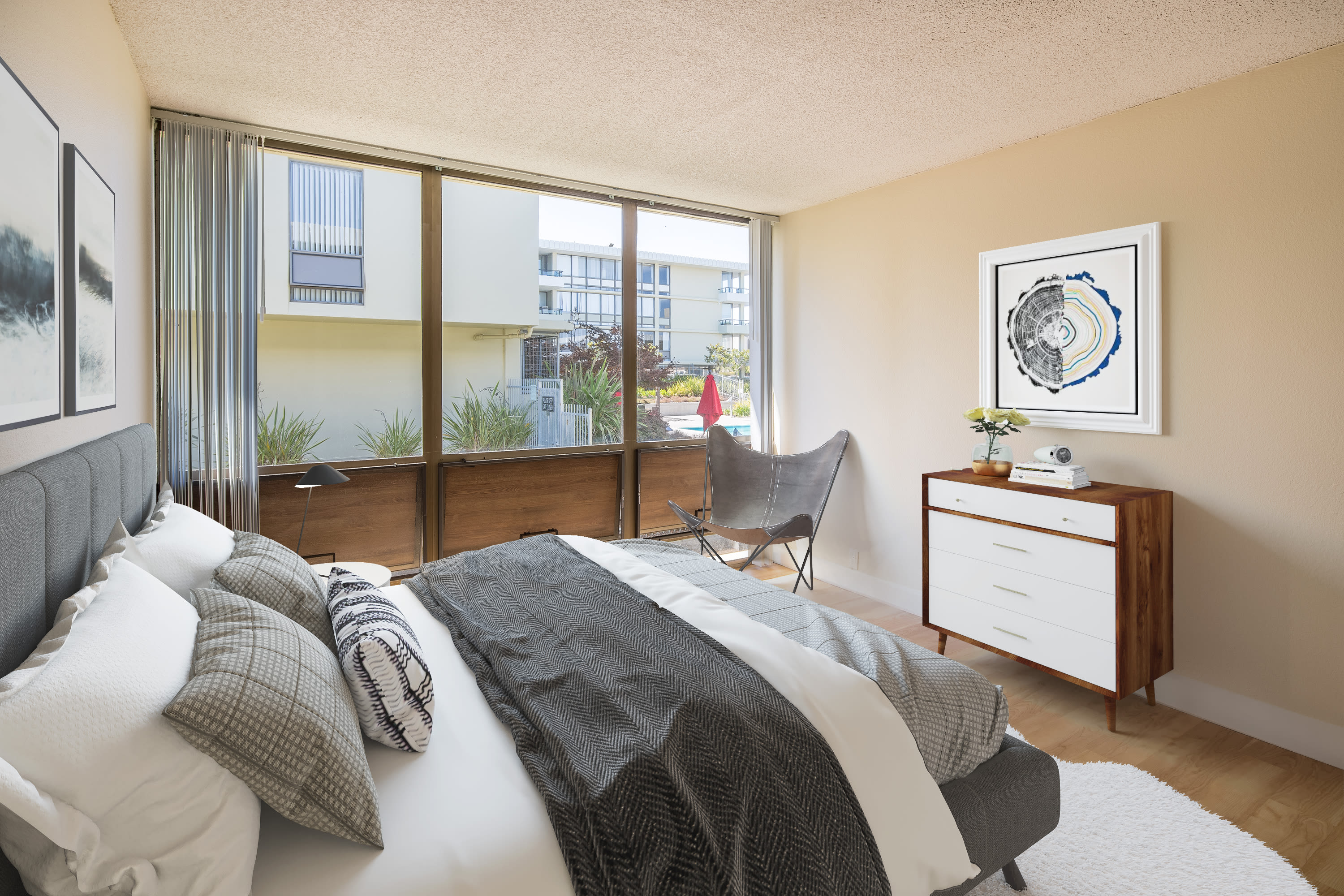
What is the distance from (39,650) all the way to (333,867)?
55 centimetres

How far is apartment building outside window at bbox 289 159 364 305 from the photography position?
11.1ft

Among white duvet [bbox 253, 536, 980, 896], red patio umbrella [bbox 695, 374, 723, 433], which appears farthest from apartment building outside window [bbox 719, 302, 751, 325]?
white duvet [bbox 253, 536, 980, 896]

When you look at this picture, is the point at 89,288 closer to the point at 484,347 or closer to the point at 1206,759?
the point at 484,347

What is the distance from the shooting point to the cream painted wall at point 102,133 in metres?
1.42

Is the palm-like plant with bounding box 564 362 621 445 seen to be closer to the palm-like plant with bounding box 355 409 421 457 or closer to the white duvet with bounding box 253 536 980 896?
the palm-like plant with bounding box 355 409 421 457

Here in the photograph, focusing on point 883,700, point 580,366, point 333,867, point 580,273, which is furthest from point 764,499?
point 333,867

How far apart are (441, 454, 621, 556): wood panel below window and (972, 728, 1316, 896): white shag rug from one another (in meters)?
2.77

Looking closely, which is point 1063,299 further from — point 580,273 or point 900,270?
point 580,273

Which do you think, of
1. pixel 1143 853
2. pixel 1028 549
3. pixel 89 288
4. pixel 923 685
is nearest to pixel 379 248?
pixel 89 288

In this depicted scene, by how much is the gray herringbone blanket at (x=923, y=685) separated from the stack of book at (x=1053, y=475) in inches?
53.0

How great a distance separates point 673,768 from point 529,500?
2909 millimetres

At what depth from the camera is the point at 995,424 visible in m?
3.29

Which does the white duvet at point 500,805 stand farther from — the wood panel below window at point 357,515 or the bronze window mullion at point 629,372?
the bronze window mullion at point 629,372

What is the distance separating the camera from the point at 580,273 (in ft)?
13.8
